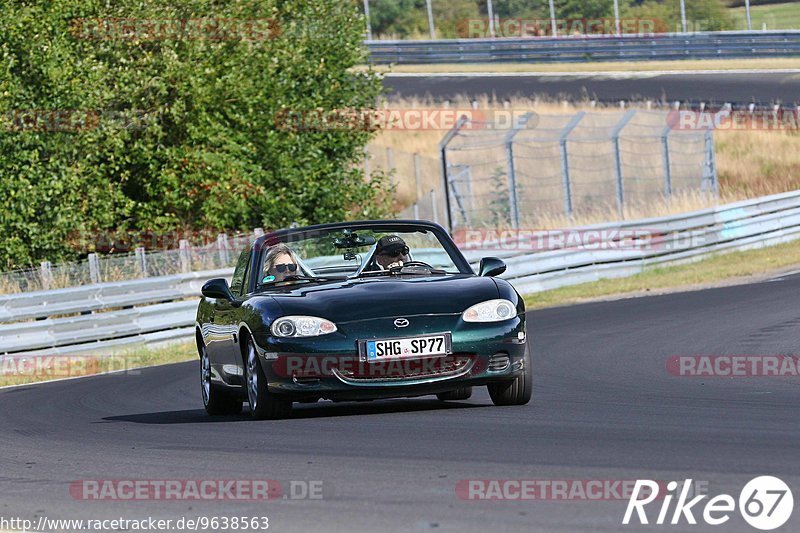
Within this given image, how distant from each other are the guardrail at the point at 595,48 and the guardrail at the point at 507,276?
20383mm

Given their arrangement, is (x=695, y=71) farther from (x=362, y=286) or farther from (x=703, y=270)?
(x=362, y=286)

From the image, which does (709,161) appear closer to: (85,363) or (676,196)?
(676,196)

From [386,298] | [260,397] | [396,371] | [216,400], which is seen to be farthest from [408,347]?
[216,400]

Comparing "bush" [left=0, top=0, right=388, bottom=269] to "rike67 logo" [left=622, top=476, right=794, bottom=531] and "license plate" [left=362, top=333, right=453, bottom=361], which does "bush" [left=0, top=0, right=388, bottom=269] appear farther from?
"rike67 logo" [left=622, top=476, right=794, bottom=531]

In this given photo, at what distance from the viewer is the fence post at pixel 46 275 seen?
2156 centimetres

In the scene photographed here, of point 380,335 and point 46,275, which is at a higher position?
point 380,335

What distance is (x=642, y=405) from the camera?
9766 mm

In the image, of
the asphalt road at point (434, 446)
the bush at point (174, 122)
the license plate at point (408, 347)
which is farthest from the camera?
the bush at point (174, 122)

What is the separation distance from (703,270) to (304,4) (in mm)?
13175

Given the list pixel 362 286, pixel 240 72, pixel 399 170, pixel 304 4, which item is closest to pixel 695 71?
pixel 399 170

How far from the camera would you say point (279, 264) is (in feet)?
35.9

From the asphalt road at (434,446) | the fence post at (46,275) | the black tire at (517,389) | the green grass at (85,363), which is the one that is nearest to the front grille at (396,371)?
the asphalt road at (434,446)

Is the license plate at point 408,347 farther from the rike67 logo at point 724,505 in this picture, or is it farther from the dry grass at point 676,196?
the dry grass at point 676,196

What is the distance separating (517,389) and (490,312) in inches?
24.9
